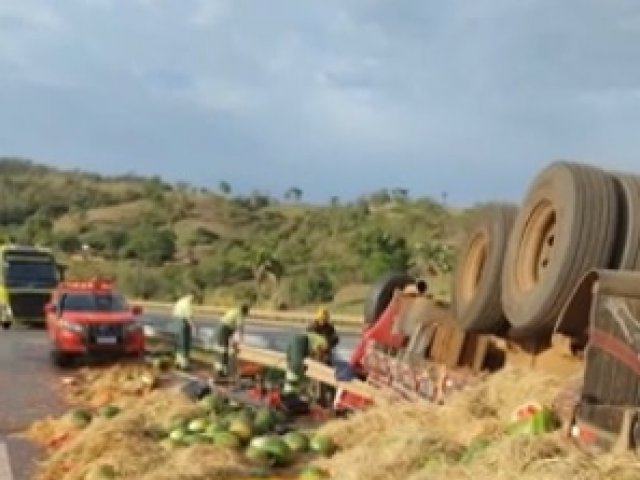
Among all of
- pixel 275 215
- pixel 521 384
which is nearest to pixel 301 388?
pixel 521 384

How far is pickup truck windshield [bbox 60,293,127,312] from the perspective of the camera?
2288 centimetres

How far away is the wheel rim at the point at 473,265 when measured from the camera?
10.8 m

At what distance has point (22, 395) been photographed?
17.0 m

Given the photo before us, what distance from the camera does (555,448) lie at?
6285mm

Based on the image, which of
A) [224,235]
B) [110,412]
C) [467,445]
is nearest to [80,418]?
[110,412]

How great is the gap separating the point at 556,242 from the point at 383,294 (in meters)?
5.78

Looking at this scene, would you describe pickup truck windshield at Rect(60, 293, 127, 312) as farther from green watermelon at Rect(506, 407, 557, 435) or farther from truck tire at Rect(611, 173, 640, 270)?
green watermelon at Rect(506, 407, 557, 435)

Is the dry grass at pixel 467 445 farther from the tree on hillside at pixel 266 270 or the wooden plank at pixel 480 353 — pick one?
the tree on hillside at pixel 266 270

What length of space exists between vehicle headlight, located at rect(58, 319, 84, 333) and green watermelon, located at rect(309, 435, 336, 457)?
12372 mm

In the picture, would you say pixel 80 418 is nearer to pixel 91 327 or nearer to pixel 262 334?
pixel 91 327

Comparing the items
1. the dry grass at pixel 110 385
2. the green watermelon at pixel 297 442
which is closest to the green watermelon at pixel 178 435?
the green watermelon at pixel 297 442

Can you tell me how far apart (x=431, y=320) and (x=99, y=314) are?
12588 millimetres

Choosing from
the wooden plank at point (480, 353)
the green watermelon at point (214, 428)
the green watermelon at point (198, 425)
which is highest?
the wooden plank at point (480, 353)

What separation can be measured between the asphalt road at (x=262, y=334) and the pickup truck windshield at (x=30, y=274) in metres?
3.01
